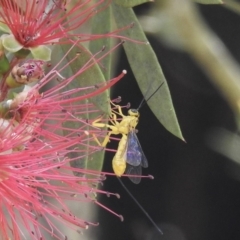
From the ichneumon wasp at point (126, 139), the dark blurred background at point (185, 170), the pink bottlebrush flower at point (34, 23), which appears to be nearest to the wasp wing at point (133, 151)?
the ichneumon wasp at point (126, 139)

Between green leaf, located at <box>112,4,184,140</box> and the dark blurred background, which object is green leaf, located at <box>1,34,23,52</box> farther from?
the dark blurred background

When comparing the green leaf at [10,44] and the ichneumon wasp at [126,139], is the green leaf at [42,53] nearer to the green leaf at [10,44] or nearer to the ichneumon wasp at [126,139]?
the green leaf at [10,44]

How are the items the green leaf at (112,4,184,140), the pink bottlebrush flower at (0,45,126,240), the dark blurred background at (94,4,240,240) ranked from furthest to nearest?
the dark blurred background at (94,4,240,240)
the green leaf at (112,4,184,140)
the pink bottlebrush flower at (0,45,126,240)

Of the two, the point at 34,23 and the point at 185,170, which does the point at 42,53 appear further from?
the point at 185,170

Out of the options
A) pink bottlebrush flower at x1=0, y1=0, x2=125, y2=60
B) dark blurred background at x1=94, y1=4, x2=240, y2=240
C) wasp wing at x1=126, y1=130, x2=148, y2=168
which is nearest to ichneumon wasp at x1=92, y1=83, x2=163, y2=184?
wasp wing at x1=126, y1=130, x2=148, y2=168

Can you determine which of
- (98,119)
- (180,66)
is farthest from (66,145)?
(180,66)

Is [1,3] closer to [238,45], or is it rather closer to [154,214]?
[238,45]
